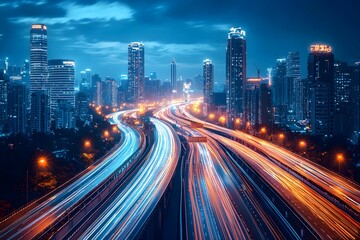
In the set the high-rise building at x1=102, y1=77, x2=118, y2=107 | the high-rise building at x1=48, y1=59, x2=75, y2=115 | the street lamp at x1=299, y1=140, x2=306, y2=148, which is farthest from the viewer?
the high-rise building at x1=102, y1=77, x2=118, y2=107

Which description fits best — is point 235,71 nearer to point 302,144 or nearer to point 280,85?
point 280,85

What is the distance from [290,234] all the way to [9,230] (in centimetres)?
858

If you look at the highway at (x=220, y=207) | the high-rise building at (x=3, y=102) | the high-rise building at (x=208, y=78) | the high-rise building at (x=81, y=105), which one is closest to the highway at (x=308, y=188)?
the highway at (x=220, y=207)

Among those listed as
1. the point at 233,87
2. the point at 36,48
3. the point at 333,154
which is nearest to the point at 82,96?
the point at 36,48

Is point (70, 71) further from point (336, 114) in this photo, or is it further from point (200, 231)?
point (200, 231)

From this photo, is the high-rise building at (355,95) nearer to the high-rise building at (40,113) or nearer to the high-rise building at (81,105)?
the high-rise building at (40,113)

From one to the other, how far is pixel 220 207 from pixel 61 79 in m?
61.0

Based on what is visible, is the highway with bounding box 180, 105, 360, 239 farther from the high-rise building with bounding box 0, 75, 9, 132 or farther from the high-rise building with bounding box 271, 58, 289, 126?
the high-rise building with bounding box 271, 58, 289, 126

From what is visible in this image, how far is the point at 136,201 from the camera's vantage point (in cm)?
1648

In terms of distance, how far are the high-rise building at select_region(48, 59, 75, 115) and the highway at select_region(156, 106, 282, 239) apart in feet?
164

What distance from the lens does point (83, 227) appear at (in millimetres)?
13344

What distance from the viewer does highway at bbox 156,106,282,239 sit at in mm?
13231

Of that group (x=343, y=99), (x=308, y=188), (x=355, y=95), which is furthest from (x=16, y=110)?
(x=355, y=95)

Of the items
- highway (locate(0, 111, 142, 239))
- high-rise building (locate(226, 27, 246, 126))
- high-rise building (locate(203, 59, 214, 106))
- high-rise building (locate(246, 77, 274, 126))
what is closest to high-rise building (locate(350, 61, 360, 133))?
high-rise building (locate(246, 77, 274, 126))
